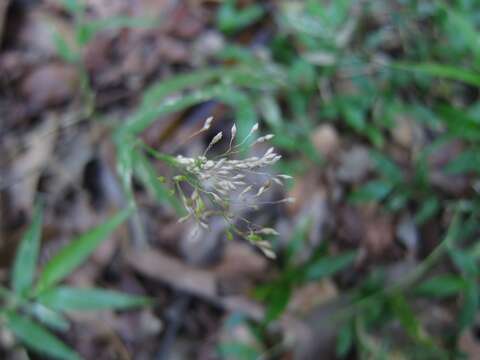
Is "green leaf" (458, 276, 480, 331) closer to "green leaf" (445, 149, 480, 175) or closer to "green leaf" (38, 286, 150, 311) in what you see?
"green leaf" (445, 149, 480, 175)

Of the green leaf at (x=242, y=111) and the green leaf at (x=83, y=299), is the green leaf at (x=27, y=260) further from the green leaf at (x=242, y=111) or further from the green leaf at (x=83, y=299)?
the green leaf at (x=242, y=111)

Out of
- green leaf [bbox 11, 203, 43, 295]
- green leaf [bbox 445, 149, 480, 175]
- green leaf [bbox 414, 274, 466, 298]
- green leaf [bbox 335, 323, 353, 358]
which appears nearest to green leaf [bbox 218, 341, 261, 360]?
green leaf [bbox 335, 323, 353, 358]

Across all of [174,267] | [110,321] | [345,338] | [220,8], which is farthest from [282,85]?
[110,321]

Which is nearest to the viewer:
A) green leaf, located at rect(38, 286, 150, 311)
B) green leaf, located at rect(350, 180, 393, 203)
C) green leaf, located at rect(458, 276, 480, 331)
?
green leaf, located at rect(38, 286, 150, 311)

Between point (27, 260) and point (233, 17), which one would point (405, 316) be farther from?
point (233, 17)

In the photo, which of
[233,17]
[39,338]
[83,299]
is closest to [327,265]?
[83,299]

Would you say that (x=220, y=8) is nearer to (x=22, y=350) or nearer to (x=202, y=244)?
(x=202, y=244)

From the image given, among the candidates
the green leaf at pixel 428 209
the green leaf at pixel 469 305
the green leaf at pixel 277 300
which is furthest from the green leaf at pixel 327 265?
the green leaf at pixel 469 305

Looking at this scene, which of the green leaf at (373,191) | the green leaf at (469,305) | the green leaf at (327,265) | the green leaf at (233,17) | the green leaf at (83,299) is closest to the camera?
the green leaf at (83,299)
